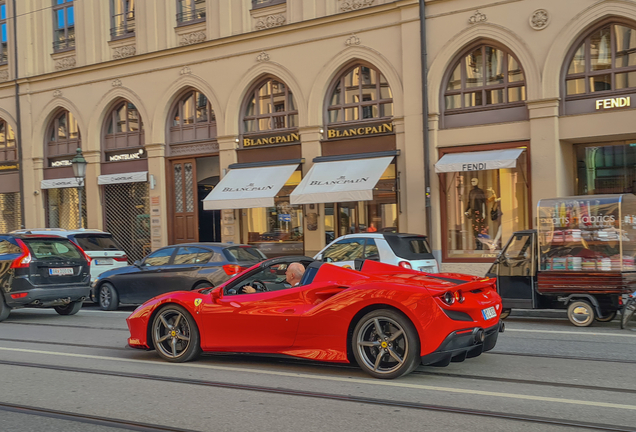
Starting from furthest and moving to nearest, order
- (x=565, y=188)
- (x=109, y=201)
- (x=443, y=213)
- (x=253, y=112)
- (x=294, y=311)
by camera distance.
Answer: (x=109, y=201)
(x=253, y=112)
(x=443, y=213)
(x=565, y=188)
(x=294, y=311)

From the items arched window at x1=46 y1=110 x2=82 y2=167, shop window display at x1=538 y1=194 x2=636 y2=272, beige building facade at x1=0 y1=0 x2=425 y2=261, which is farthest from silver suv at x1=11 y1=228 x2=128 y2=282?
shop window display at x1=538 y1=194 x2=636 y2=272

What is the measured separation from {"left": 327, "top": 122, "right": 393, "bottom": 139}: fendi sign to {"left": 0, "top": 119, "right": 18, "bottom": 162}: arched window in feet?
47.5

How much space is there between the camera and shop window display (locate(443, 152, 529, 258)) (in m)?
17.5

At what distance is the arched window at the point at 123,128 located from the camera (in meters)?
24.3

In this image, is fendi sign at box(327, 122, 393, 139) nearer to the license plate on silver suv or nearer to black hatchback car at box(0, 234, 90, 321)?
black hatchback car at box(0, 234, 90, 321)

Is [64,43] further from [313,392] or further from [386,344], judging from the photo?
[313,392]

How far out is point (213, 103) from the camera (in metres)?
22.1

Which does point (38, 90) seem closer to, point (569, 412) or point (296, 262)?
point (296, 262)

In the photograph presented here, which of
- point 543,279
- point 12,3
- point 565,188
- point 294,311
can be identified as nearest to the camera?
point 294,311

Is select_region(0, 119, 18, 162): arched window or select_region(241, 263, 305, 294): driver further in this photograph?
select_region(0, 119, 18, 162): arched window

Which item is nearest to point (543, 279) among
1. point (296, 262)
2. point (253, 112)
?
point (296, 262)

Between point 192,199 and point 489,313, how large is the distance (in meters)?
17.5

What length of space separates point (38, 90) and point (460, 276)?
2353 centimetres

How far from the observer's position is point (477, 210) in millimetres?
18203
